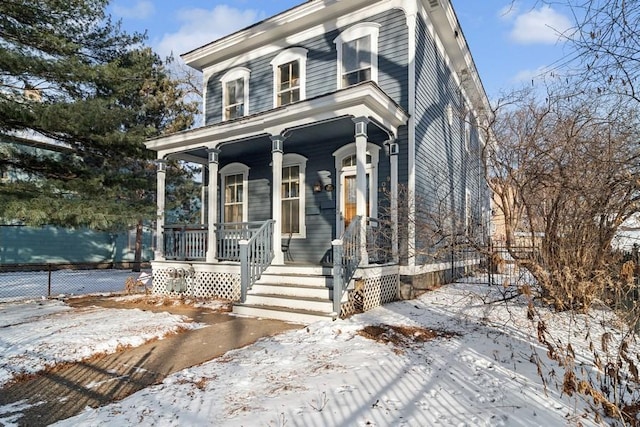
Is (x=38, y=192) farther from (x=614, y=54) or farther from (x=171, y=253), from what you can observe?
(x=614, y=54)

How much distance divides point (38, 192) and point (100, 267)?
11.4 m

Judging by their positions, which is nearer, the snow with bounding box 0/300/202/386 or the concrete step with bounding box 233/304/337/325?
the snow with bounding box 0/300/202/386

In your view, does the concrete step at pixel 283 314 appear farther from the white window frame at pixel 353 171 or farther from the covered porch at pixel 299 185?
the white window frame at pixel 353 171

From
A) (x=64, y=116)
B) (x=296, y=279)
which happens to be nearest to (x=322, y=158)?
(x=296, y=279)

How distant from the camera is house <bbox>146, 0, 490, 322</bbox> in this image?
691cm

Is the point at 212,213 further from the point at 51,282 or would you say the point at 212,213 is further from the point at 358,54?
the point at 51,282

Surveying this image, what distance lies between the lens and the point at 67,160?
966cm

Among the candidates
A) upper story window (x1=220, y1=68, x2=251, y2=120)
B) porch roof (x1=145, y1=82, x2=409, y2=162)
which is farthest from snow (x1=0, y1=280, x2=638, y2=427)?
upper story window (x1=220, y1=68, x2=251, y2=120)

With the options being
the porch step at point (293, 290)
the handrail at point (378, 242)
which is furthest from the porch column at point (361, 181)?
the porch step at point (293, 290)

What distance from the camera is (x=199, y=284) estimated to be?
889 centimetres

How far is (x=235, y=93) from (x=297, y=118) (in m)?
4.62

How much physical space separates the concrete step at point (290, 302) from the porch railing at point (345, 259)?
0.66ft

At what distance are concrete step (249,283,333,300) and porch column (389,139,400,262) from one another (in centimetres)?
178

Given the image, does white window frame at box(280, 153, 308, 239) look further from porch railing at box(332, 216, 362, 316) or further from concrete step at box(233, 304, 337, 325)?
concrete step at box(233, 304, 337, 325)
